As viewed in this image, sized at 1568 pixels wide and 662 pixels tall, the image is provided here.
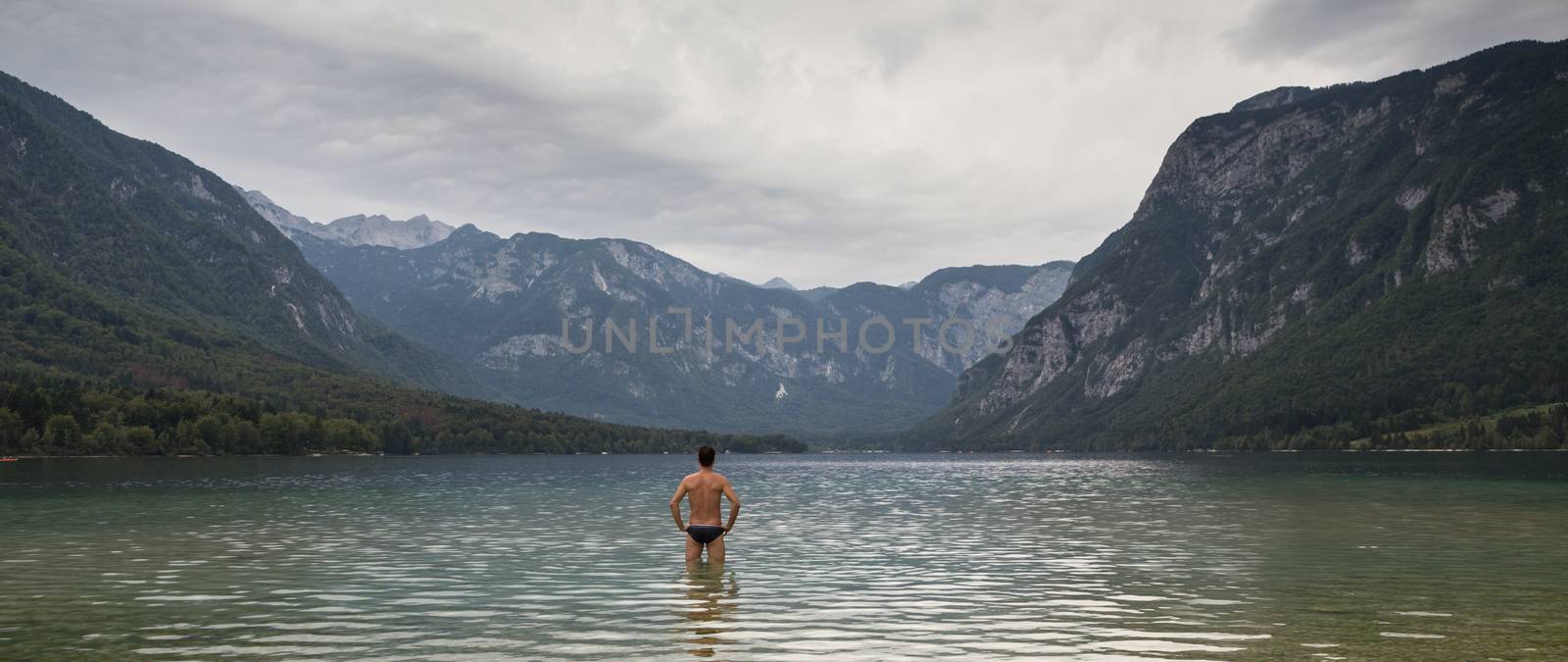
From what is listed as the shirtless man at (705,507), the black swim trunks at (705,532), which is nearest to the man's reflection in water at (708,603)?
the shirtless man at (705,507)

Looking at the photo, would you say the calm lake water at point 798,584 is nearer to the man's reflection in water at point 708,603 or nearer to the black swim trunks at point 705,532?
the man's reflection in water at point 708,603

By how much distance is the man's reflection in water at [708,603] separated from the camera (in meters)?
26.7

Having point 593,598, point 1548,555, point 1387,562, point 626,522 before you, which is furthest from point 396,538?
point 1548,555

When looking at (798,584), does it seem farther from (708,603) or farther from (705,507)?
(708,603)

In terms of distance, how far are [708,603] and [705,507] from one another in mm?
6313

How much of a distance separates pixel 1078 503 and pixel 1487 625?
219ft

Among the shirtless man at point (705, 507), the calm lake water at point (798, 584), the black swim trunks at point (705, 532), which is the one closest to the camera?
the calm lake water at point (798, 584)

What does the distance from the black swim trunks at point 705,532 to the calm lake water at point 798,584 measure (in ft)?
4.67

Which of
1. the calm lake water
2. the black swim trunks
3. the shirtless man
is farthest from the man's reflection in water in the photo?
the black swim trunks

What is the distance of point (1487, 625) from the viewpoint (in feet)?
93.2

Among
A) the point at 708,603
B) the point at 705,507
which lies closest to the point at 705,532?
the point at 705,507

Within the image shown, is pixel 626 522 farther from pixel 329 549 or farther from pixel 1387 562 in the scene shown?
pixel 1387 562

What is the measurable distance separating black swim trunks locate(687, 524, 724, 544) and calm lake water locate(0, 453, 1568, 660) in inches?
56.1

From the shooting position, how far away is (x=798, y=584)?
126 ft
